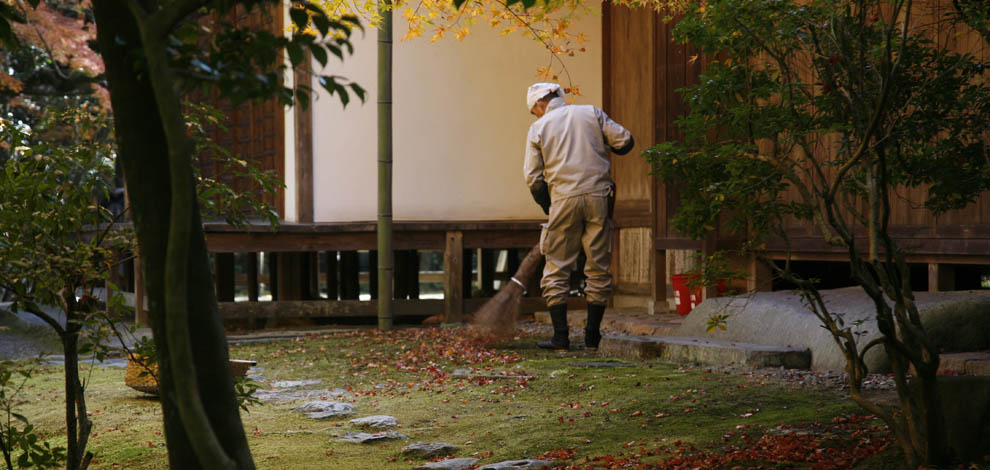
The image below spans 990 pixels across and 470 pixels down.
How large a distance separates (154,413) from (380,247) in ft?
12.0

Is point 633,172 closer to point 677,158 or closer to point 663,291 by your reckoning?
point 663,291

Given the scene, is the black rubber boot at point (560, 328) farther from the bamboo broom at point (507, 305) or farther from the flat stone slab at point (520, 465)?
the flat stone slab at point (520, 465)

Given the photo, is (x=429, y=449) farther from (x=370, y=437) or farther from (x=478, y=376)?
(x=478, y=376)

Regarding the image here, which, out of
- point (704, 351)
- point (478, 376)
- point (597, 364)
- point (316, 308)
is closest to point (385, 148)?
point (316, 308)

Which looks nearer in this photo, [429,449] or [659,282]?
[429,449]

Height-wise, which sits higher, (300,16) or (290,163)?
(290,163)

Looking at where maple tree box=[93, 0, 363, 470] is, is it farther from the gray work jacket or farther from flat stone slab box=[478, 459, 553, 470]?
the gray work jacket

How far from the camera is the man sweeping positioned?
7.00m

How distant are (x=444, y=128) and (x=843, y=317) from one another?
5.54m

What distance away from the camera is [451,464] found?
3.87 m

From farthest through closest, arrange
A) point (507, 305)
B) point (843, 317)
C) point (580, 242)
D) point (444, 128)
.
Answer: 1. point (444, 128)
2. point (507, 305)
3. point (580, 242)
4. point (843, 317)

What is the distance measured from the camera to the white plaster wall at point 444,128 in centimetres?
1014

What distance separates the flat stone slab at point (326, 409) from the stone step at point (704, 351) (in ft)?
6.73

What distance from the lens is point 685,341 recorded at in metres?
6.46
